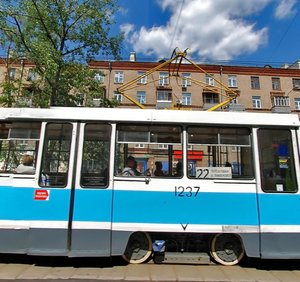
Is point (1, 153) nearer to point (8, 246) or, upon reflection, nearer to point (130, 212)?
point (8, 246)

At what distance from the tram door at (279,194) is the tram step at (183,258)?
1.04 meters

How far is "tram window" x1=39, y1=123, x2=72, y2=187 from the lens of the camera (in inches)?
217

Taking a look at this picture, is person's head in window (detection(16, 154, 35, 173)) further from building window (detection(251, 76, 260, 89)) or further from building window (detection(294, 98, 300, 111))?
building window (detection(294, 98, 300, 111))

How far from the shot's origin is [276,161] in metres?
5.70

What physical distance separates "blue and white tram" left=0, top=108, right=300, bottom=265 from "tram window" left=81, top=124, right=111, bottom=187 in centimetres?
2

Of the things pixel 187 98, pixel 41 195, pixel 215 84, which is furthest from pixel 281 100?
pixel 41 195

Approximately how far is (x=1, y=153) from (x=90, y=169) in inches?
71.6

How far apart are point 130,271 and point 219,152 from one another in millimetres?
2652

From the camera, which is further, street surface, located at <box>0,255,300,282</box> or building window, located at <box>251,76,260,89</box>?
building window, located at <box>251,76,260,89</box>

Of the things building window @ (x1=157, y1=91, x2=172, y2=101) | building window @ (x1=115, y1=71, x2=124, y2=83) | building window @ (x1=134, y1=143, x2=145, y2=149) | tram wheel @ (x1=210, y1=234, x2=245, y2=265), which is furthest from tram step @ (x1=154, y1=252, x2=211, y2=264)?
building window @ (x1=115, y1=71, x2=124, y2=83)

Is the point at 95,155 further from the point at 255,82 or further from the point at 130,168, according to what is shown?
the point at 255,82

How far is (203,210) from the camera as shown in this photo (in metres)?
5.45

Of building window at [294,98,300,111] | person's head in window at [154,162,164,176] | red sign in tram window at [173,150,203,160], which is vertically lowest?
person's head in window at [154,162,164,176]

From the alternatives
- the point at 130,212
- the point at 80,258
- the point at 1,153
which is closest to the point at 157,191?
the point at 130,212
